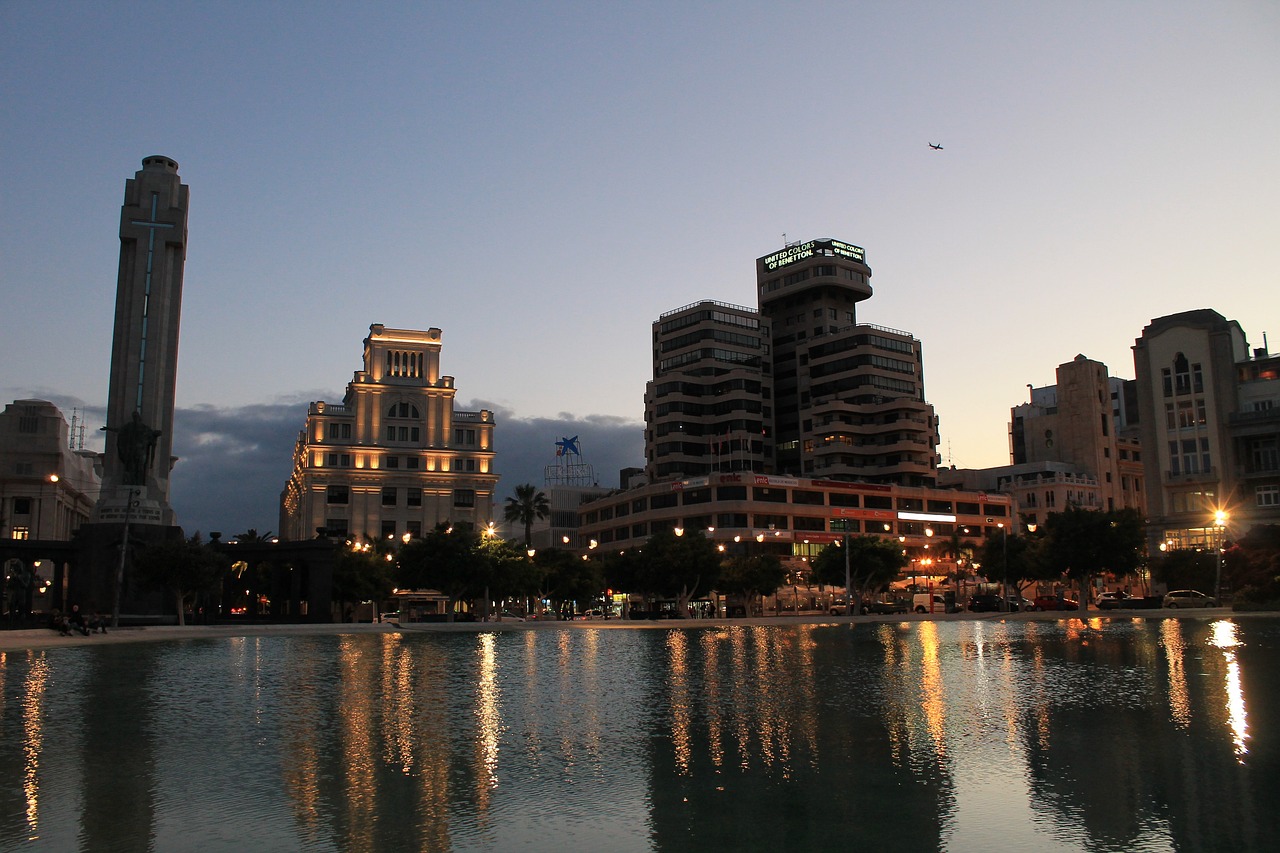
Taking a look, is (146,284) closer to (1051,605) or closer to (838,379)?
(1051,605)

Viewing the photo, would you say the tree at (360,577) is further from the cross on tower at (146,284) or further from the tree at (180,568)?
the cross on tower at (146,284)

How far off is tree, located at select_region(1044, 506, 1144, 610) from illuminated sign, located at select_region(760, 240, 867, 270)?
322ft

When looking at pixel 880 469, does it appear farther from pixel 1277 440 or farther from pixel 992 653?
pixel 992 653

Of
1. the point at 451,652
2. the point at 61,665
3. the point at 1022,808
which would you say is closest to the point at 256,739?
the point at 1022,808

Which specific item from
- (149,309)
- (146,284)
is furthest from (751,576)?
(146,284)

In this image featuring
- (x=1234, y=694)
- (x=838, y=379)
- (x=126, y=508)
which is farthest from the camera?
(x=838, y=379)

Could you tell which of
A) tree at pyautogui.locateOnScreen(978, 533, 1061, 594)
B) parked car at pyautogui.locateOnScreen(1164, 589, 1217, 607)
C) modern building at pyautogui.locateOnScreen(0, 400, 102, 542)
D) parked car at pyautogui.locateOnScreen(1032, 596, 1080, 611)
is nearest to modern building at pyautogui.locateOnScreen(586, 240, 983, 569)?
tree at pyautogui.locateOnScreen(978, 533, 1061, 594)

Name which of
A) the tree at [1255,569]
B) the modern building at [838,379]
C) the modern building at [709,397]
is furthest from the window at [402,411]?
the tree at [1255,569]

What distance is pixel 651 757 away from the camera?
17562 millimetres

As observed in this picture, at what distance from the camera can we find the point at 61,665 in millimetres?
37312

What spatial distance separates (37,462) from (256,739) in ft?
417

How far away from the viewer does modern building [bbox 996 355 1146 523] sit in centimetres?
17000

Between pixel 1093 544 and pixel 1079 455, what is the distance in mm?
95732

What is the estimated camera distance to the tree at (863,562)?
103 meters
